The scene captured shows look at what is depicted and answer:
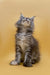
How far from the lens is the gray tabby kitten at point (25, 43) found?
1698 mm

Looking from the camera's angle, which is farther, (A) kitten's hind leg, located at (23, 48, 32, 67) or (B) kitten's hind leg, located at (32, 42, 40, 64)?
(B) kitten's hind leg, located at (32, 42, 40, 64)

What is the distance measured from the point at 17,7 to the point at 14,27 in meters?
0.21

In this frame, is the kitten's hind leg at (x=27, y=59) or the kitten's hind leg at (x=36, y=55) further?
the kitten's hind leg at (x=36, y=55)

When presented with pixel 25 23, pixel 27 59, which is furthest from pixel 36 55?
pixel 25 23

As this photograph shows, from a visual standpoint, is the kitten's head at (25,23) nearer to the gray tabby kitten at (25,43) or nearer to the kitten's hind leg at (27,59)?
the gray tabby kitten at (25,43)

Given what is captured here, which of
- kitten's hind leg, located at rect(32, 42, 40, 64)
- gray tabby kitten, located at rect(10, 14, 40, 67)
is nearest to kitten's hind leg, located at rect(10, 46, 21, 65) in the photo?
gray tabby kitten, located at rect(10, 14, 40, 67)

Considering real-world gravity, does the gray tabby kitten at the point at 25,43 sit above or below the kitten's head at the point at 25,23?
below

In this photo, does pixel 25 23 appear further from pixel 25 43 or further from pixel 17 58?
pixel 17 58

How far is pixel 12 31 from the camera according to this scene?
1.93 metres

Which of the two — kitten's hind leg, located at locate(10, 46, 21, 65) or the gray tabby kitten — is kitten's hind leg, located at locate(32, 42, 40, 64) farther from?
kitten's hind leg, located at locate(10, 46, 21, 65)

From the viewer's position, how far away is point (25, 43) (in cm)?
171

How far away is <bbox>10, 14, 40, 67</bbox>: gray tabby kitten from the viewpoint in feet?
5.57

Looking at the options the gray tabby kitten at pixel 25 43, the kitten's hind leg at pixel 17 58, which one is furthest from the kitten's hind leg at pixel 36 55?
the kitten's hind leg at pixel 17 58
